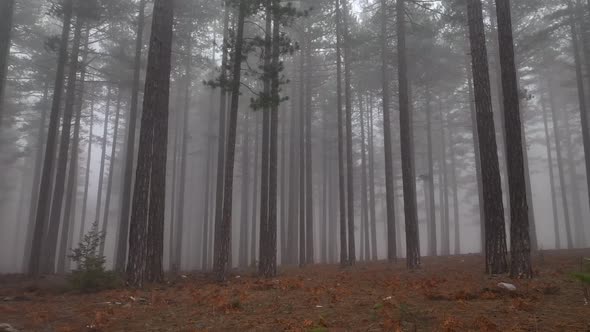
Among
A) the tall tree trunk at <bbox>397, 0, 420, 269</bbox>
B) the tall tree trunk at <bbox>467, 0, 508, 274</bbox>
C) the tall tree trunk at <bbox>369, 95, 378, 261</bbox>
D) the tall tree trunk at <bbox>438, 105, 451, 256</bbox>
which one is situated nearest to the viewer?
the tall tree trunk at <bbox>467, 0, 508, 274</bbox>

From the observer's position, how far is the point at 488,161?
9680mm

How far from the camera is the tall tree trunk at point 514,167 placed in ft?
27.5

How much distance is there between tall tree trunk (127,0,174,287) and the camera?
33.4 feet

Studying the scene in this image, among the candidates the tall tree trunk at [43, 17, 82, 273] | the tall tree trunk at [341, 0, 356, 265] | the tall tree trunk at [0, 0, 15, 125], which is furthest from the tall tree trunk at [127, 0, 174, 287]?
the tall tree trunk at [341, 0, 356, 265]

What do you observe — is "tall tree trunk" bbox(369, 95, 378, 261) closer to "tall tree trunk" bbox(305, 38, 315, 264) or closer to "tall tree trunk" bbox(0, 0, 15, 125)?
"tall tree trunk" bbox(305, 38, 315, 264)

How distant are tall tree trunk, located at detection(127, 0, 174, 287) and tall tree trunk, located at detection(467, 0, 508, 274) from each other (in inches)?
348

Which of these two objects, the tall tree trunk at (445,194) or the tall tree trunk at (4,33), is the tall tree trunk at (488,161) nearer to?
the tall tree trunk at (4,33)

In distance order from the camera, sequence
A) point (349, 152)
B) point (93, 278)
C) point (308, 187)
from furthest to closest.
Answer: point (308, 187) < point (349, 152) < point (93, 278)

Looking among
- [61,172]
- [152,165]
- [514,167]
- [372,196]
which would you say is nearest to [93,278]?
[152,165]

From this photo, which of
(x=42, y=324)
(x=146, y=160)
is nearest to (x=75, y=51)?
(x=146, y=160)

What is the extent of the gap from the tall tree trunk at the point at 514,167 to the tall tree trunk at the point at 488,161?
65 cm

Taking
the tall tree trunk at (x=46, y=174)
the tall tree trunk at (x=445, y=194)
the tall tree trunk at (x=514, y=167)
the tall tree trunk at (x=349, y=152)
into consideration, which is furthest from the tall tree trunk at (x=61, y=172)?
the tall tree trunk at (x=445, y=194)

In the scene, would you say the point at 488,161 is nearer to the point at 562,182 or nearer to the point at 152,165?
the point at 152,165

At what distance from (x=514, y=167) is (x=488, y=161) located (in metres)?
→ 0.93
